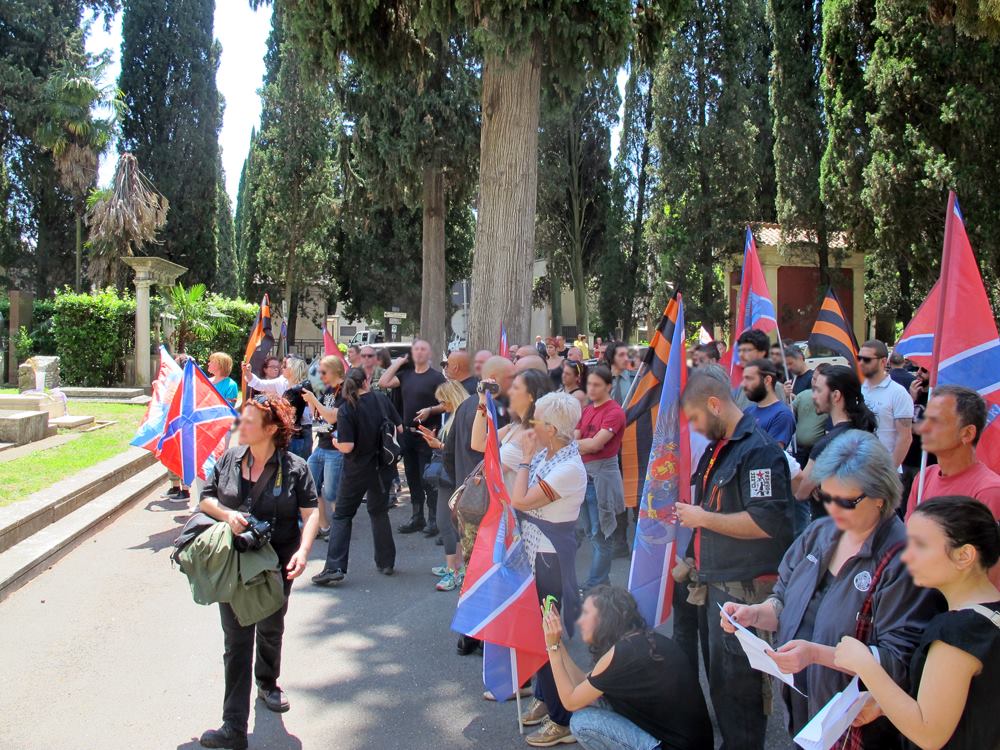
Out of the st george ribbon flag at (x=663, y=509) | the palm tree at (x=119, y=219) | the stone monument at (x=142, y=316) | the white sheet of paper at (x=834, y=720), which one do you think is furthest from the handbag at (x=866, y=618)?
the palm tree at (x=119, y=219)

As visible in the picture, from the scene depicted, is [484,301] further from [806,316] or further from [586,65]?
[806,316]

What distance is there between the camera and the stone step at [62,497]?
716 cm

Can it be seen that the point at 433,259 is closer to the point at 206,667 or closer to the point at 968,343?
the point at 206,667

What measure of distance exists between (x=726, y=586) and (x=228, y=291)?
43.8m

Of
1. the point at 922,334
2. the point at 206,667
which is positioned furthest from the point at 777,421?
the point at 206,667

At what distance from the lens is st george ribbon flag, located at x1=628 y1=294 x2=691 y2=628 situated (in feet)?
13.6

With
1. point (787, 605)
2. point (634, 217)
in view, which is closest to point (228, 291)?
point (634, 217)

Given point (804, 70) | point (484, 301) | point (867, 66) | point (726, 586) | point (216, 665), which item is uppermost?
point (804, 70)

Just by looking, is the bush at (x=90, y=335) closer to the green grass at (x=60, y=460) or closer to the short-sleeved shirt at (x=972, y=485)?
the green grass at (x=60, y=460)

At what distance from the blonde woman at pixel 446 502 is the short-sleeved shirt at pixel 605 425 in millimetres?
1030

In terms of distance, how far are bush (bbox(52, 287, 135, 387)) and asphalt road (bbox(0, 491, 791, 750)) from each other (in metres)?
15.7

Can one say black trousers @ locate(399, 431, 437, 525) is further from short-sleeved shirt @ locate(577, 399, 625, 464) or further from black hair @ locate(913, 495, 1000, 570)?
black hair @ locate(913, 495, 1000, 570)

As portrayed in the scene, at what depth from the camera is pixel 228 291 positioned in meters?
44.3

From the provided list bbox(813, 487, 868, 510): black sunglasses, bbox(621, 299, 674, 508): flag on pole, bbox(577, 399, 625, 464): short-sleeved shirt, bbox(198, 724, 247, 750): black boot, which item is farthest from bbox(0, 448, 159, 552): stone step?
bbox(813, 487, 868, 510): black sunglasses
